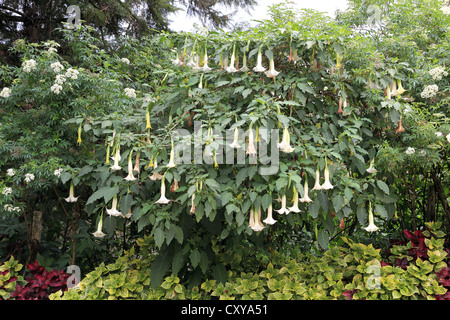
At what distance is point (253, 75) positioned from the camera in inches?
108

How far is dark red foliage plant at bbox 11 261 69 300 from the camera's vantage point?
3148mm

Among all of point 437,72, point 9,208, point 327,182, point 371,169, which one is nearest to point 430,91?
point 437,72

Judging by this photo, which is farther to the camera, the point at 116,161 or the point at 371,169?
the point at 371,169

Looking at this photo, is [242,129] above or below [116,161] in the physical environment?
above

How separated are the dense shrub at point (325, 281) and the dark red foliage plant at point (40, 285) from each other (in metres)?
0.23

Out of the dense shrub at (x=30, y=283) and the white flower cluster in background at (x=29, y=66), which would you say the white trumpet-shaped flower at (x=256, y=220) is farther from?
the white flower cluster in background at (x=29, y=66)

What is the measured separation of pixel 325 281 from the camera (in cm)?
302

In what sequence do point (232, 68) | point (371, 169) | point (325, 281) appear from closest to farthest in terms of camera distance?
point (232, 68) < point (371, 169) < point (325, 281)

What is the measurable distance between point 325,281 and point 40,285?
232cm

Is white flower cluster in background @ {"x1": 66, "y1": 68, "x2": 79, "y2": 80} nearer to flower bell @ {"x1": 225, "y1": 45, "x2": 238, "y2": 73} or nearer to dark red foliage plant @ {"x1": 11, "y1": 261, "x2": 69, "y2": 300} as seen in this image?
flower bell @ {"x1": 225, "y1": 45, "x2": 238, "y2": 73}

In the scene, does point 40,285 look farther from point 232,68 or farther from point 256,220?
point 232,68

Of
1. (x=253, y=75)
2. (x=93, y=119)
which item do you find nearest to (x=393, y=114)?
(x=253, y=75)
